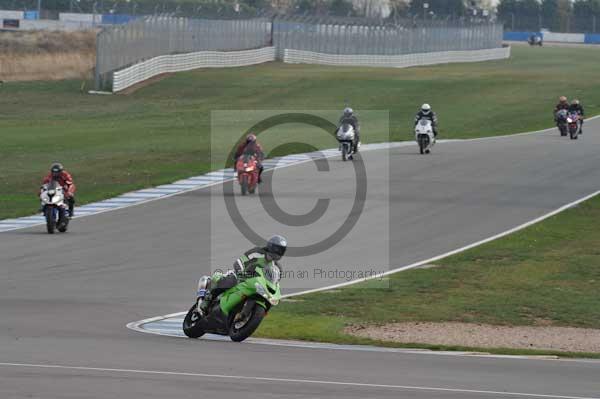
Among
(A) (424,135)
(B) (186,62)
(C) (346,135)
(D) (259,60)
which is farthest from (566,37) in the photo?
(C) (346,135)

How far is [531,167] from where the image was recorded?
4175cm

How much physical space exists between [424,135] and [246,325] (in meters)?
27.8

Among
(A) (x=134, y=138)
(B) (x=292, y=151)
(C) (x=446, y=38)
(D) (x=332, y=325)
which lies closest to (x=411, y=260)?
(D) (x=332, y=325)

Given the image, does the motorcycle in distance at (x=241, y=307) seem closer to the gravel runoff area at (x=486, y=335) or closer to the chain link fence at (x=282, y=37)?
the gravel runoff area at (x=486, y=335)

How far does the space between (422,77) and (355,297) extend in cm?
6200

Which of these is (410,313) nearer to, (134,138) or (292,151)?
(292,151)

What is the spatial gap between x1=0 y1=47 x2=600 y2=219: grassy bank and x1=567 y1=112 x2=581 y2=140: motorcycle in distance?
4.05 meters

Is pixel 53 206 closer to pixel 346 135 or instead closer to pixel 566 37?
pixel 346 135

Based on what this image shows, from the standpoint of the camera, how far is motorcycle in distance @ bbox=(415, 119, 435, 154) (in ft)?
143

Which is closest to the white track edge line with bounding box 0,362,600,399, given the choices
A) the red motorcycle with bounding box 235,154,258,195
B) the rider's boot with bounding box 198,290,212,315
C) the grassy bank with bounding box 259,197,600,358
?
the rider's boot with bounding box 198,290,212,315

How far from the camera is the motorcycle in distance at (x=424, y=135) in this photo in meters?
43.5

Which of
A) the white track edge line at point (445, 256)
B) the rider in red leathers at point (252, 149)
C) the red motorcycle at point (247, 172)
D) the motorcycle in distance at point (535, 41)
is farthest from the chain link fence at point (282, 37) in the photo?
the white track edge line at point (445, 256)

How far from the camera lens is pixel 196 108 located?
64.1m

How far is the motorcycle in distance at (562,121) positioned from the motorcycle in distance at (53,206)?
2799cm
